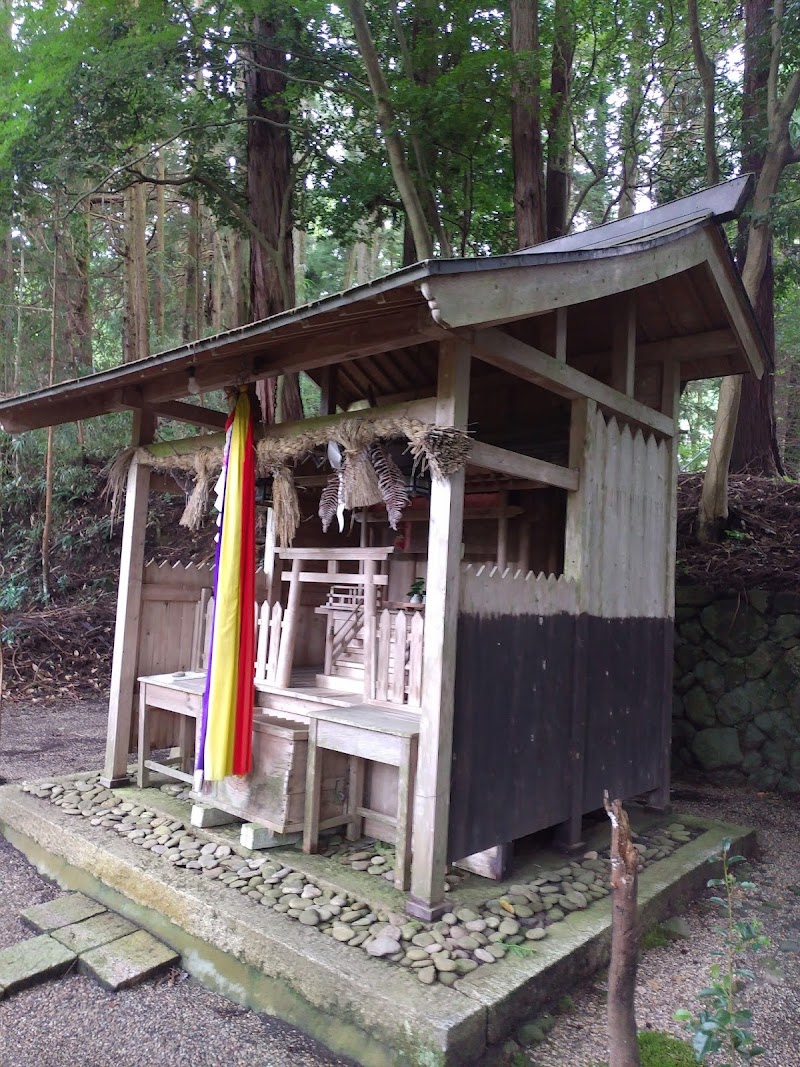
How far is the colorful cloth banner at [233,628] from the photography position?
4711mm

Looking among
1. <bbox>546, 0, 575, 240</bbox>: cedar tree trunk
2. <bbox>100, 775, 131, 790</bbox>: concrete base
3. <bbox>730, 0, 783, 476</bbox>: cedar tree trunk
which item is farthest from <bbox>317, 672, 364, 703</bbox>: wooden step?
<bbox>546, 0, 575, 240</bbox>: cedar tree trunk

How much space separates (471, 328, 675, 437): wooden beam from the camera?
13.5 feet

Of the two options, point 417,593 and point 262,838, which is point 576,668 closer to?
point 417,593

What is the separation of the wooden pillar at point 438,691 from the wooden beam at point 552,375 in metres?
0.20

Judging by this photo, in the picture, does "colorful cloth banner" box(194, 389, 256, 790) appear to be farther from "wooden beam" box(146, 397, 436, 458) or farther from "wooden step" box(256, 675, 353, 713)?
"wooden step" box(256, 675, 353, 713)

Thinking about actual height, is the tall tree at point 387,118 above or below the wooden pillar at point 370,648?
above

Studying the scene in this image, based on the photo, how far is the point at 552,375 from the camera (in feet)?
15.1

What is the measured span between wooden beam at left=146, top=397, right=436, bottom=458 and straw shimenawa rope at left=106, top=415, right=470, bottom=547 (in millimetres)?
26

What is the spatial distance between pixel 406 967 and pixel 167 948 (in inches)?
60.1

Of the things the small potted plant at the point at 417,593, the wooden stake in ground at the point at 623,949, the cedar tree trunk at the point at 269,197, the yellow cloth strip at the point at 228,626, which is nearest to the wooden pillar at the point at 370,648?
the yellow cloth strip at the point at 228,626

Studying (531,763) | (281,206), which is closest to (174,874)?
(531,763)

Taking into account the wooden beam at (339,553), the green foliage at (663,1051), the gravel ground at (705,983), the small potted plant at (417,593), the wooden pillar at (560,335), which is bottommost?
the gravel ground at (705,983)

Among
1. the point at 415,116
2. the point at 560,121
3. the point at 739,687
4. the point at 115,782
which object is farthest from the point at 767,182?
the point at 115,782

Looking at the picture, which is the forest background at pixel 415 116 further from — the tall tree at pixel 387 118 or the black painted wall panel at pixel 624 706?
the black painted wall panel at pixel 624 706
